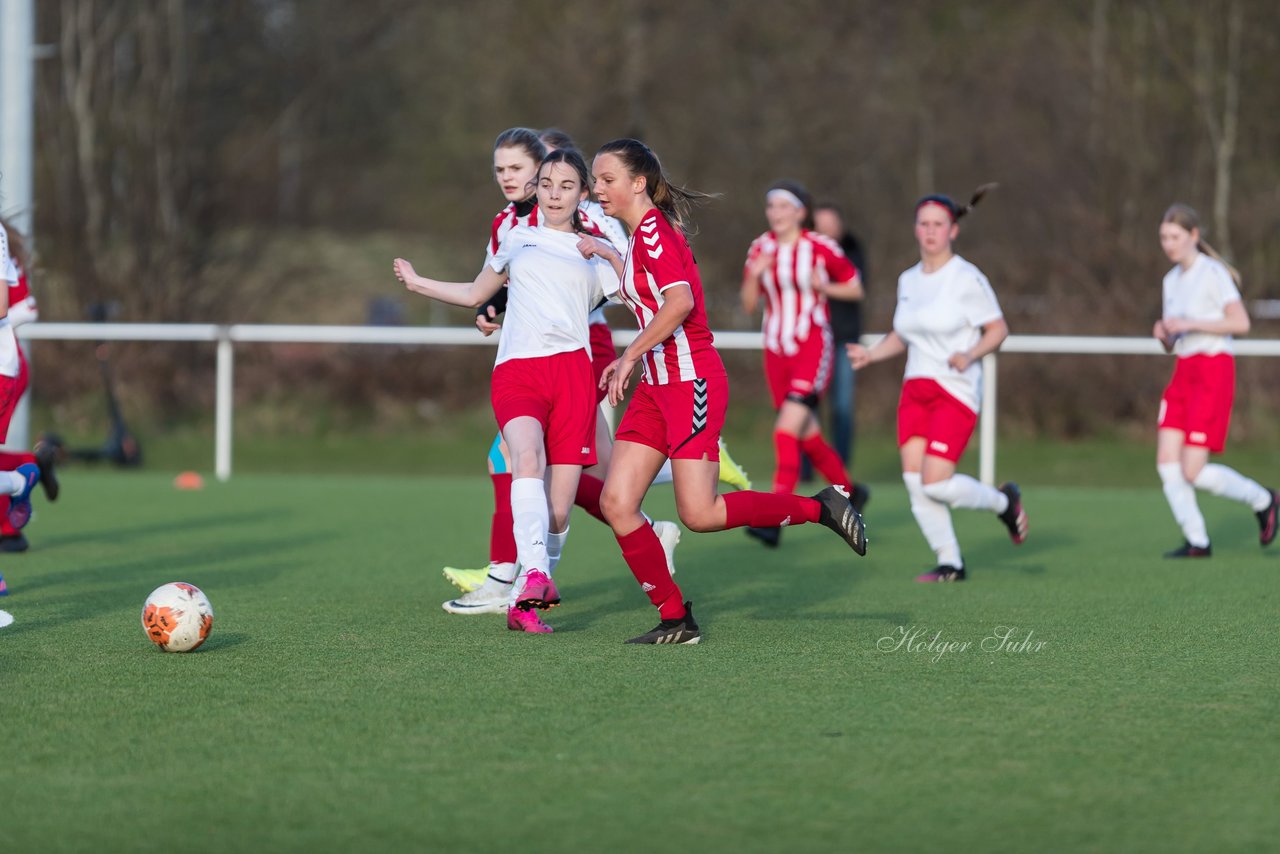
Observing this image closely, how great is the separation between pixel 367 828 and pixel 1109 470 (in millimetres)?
12070

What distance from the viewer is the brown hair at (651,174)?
18.4 ft

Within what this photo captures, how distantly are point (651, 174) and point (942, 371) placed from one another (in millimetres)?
2664

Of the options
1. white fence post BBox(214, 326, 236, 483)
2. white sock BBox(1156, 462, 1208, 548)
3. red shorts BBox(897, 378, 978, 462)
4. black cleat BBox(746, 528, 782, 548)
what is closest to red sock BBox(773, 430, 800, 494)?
black cleat BBox(746, 528, 782, 548)

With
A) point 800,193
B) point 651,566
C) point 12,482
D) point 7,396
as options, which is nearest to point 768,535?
point 800,193

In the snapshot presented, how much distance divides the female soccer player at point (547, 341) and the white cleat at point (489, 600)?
17.2 inches

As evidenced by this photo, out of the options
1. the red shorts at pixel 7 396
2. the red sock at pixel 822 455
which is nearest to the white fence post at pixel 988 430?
the red sock at pixel 822 455

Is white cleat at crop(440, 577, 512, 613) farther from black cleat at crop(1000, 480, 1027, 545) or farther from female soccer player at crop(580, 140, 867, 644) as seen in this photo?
black cleat at crop(1000, 480, 1027, 545)

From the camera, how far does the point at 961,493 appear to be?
7.83 meters

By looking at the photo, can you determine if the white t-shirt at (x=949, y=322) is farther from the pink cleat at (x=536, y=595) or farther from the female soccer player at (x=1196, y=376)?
the pink cleat at (x=536, y=595)

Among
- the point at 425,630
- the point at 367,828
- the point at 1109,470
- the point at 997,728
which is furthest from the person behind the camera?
the point at 1109,470

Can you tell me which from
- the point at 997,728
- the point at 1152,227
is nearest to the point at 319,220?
the point at 1152,227

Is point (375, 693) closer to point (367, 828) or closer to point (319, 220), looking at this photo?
point (367, 828)

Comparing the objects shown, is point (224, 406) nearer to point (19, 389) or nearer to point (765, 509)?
point (19, 389)

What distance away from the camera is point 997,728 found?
4.36 metres
